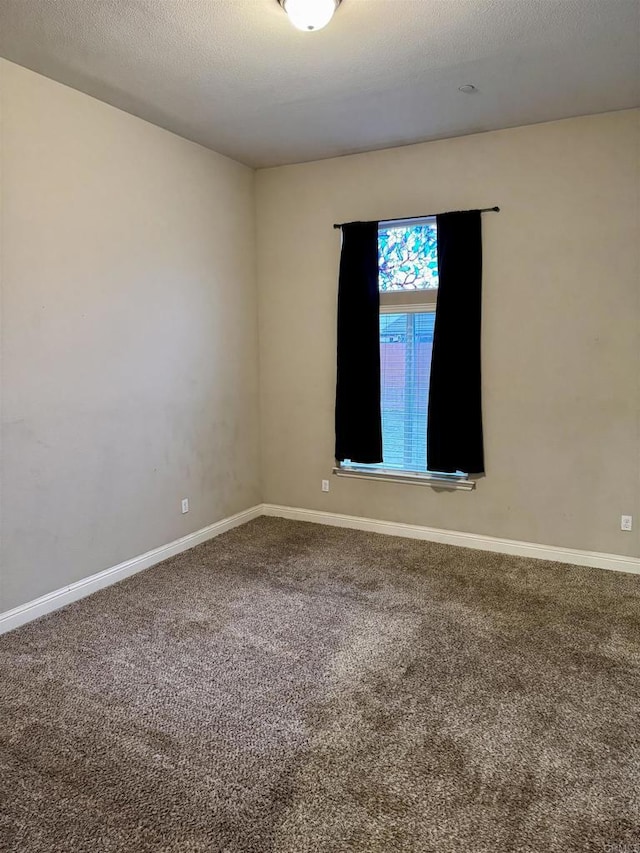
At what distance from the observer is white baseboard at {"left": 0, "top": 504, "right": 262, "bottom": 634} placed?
2961mm

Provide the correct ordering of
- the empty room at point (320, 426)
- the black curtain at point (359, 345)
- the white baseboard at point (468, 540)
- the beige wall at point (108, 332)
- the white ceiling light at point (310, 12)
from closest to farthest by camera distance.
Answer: the empty room at point (320, 426) → the white ceiling light at point (310, 12) → the beige wall at point (108, 332) → the white baseboard at point (468, 540) → the black curtain at point (359, 345)

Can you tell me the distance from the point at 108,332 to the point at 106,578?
1545 mm

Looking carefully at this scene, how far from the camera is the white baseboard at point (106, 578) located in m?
2.96

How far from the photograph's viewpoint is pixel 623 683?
7.86 feet

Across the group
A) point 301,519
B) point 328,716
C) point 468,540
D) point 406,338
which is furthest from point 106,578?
point 406,338

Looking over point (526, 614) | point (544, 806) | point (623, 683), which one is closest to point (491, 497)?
point (526, 614)

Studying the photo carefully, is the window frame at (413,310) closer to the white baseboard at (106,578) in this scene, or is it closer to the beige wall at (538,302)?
the beige wall at (538,302)

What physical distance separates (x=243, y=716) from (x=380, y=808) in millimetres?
678

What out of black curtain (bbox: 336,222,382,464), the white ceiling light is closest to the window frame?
black curtain (bbox: 336,222,382,464)

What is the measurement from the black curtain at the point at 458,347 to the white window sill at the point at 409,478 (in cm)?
14

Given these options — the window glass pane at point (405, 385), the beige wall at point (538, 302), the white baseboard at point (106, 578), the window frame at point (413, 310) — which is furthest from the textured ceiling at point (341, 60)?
the white baseboard at point (106, 578)

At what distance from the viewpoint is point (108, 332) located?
339cm

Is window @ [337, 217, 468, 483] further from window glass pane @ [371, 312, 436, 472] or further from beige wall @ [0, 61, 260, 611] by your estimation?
beige wall @ [0, 61, 260, 611]

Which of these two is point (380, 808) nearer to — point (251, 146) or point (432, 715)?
point (432, 715)
